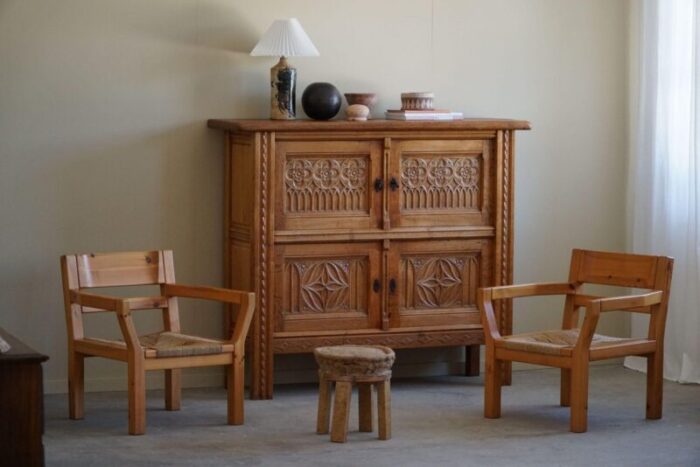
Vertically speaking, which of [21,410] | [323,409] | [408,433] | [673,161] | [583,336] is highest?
[673,161]

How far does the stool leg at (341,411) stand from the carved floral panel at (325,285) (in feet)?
3.12

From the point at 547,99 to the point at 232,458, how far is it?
2.87 metres

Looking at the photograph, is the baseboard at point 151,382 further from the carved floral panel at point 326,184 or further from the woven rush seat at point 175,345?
the carved floral panel at point 326,184

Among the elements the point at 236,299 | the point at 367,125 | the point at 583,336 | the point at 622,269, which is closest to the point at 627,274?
the point at 622,269

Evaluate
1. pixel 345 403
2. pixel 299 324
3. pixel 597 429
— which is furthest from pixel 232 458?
pixel 597 429

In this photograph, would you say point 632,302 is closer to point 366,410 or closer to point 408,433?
point 408,433

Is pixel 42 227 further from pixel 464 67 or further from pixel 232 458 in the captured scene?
pixel 464 67

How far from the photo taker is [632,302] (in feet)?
18.2

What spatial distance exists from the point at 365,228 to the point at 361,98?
0.63m

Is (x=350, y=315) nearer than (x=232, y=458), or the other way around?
(x=232, y=458)

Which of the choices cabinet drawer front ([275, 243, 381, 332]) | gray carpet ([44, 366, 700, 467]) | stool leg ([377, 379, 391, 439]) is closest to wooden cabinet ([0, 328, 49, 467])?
gray carpet ([44, 366, 700, 467])

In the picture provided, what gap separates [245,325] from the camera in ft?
18.1

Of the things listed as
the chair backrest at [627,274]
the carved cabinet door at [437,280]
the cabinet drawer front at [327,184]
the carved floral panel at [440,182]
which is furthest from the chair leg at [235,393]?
the chair backrest at [627,274]

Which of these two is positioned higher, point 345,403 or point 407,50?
point 407,50
